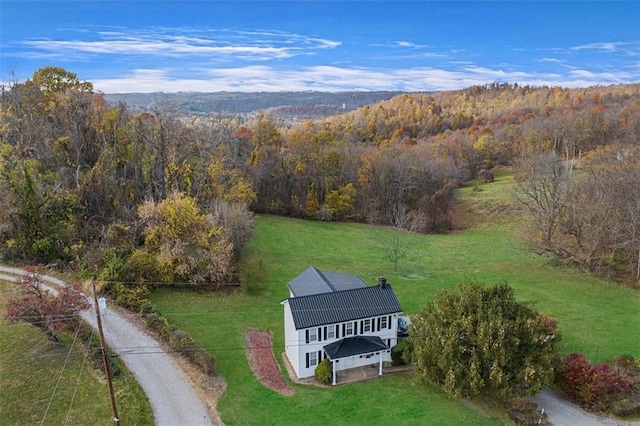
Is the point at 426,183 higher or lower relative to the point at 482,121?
lower

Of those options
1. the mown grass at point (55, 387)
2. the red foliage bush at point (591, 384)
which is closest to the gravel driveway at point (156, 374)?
the mown grass at point (55, 387)

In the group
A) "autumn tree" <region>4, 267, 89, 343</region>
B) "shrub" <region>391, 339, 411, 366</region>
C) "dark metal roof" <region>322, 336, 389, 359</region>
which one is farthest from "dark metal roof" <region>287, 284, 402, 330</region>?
"autumn tree" <region>4, 267, 89, 343</region>

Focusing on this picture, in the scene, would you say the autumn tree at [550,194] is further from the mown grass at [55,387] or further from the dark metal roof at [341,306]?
the mown grass at [55,387]

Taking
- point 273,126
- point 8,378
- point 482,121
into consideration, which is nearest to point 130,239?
point 8,378

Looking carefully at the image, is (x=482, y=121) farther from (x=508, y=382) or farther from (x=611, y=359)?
(x=508, y=382)

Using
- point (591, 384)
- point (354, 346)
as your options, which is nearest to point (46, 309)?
point (354, 346)

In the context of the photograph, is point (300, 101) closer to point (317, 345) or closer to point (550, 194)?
point (550, 194)
